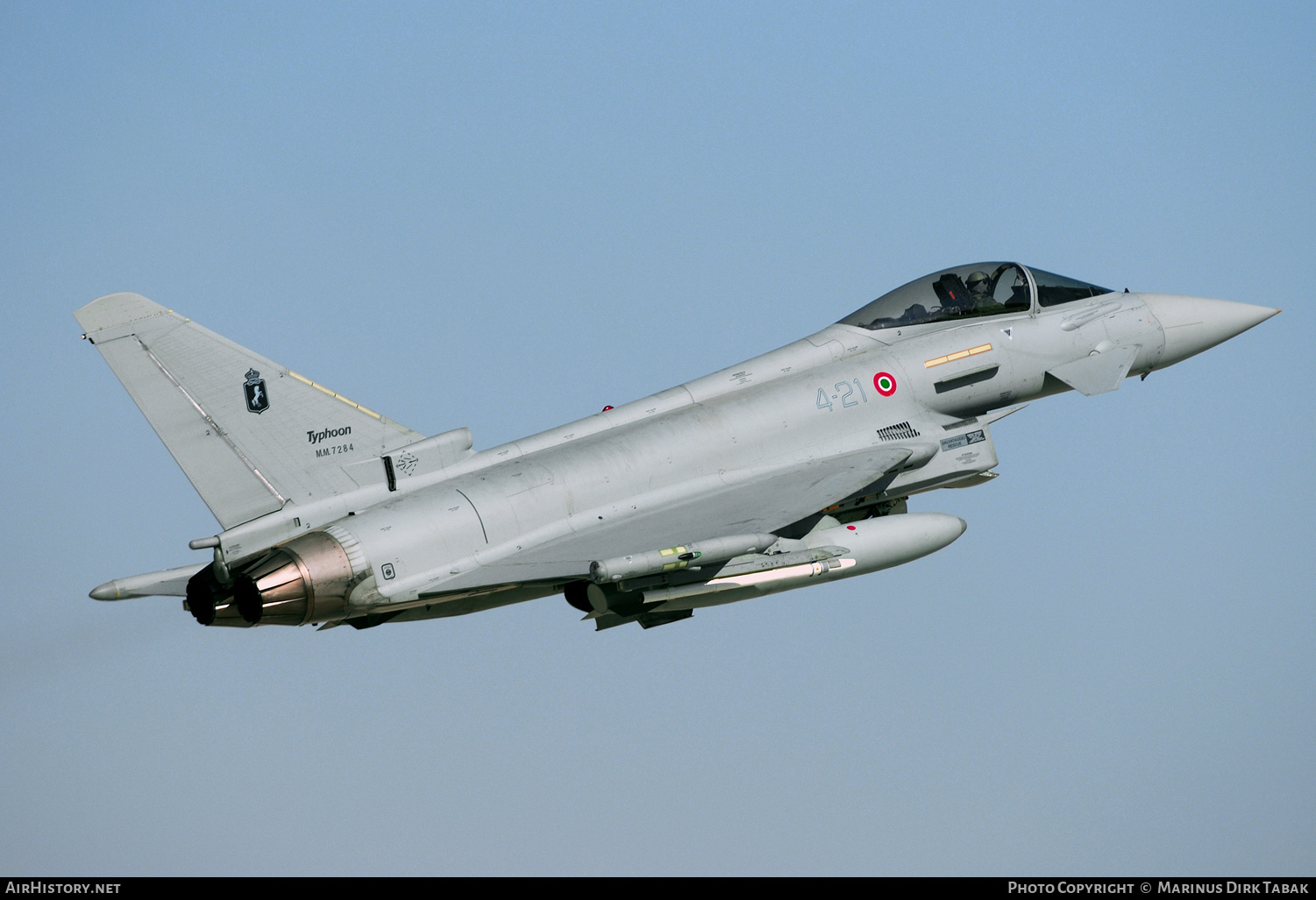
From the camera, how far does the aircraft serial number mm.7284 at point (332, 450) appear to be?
18812mm

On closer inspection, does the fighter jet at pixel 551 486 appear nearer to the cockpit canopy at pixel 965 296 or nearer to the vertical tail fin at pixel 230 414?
the vertical tail fin at pixel 230 414

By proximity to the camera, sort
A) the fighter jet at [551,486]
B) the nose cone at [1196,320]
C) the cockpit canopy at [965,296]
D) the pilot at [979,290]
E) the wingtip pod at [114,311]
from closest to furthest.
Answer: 1. the fighter jet at [551,486]
2. the wingtip pod at [114,311]
3. the cockpit canopy at [965,296]
4. the pilot at [979,290]
5. the nose cone at [1196,320]

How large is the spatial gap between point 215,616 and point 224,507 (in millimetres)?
1169

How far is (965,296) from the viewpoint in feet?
73.5

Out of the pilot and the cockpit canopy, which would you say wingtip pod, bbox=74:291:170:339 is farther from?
the pilot

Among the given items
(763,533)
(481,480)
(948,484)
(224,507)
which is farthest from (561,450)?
(948,484)

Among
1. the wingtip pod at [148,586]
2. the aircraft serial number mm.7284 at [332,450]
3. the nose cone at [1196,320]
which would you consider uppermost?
the aircraft serial number mm.7284 at [332,450]

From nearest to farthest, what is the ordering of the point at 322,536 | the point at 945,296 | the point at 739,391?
the point at 322,536, the point at 739,391, the point at 945,296

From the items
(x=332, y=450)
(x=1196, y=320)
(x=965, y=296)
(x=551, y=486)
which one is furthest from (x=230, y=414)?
(x=1196, y=320)

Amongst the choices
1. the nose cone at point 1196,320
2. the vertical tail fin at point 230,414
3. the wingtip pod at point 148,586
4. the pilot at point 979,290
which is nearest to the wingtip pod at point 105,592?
the wingtip pod at point 148,586

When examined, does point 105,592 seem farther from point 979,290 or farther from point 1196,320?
point 1196,320

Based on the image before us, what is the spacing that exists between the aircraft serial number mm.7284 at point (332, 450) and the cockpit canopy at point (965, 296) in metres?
7.02

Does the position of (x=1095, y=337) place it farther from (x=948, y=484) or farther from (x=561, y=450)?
(x=561, y=450)

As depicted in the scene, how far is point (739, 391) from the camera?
20.9m
